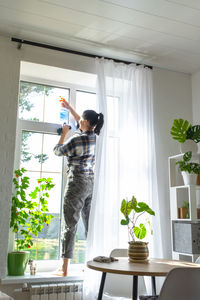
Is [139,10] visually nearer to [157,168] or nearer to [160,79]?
[160,79]

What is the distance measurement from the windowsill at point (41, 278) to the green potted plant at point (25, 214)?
113 mm

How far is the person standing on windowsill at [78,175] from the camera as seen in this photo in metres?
3.14

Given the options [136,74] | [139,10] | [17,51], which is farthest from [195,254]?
[17,51]

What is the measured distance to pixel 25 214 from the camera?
3109mm

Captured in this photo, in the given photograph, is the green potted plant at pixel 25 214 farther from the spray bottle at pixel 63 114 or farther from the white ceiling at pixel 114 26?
the white ceiling at pixel 114 26

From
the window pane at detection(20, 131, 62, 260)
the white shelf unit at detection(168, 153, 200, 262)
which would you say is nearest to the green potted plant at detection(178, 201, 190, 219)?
the white shelf unit at detection(168, 153, 200, 262)

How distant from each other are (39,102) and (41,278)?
5.71 ft

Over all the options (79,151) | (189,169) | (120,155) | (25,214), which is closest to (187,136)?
(189,169)

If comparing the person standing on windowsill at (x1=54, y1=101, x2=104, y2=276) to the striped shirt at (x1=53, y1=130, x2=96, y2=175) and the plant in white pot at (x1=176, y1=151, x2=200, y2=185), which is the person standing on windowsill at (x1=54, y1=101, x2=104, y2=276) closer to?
the striped shirt at (x1=53, y1=130, x2=96, y2=175)

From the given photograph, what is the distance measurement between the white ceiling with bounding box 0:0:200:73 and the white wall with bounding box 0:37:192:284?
5.9 inches

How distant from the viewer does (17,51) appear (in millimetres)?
3219

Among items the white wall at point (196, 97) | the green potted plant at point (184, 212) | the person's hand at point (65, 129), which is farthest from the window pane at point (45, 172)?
the white wall at point (196, 97)

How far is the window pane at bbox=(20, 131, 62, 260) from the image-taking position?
3.33 meters

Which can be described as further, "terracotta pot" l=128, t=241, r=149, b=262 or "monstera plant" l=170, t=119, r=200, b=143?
"monstera plant" l=170, t=119, r=200, b=143
